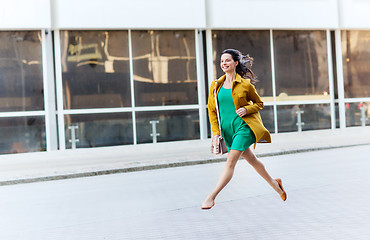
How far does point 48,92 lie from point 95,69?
1.65 meters

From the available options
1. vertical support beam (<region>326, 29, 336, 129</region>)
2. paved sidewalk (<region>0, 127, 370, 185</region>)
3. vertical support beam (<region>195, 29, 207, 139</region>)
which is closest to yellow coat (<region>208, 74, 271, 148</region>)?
paved sidewalk (<region>0, 127, 370, 185</region>)

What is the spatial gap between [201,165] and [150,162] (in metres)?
1.19

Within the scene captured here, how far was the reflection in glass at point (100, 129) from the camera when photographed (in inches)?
699

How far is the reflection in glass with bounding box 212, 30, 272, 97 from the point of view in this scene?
757 inches

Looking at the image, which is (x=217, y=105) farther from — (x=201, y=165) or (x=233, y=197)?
(x=201, y=165)

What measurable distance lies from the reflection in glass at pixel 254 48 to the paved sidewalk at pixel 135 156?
77.7 inches

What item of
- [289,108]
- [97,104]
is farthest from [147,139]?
[289,108]

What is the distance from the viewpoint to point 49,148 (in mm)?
17484

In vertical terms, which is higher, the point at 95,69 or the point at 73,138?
the point at 95,69

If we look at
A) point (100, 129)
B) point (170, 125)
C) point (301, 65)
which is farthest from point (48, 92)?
point (301, 65)
